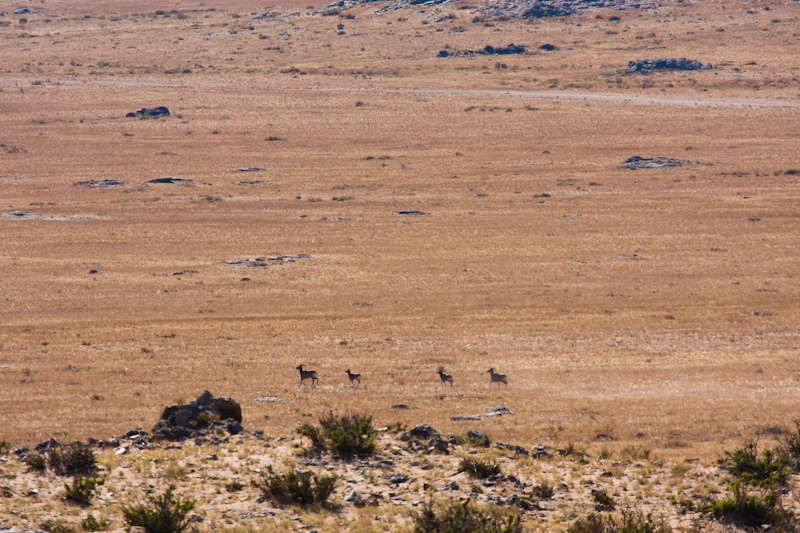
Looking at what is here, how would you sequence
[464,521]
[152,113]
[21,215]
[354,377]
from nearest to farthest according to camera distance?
1. [464,521]
2. [354,377]
3. [21,215]
4. [152,113]

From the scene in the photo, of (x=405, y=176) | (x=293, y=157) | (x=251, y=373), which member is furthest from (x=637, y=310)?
(x=293, y=157)

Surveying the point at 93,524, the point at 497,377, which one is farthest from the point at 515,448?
the point at 93,524

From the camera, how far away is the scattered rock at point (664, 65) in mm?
95856

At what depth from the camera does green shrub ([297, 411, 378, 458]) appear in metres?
14.6

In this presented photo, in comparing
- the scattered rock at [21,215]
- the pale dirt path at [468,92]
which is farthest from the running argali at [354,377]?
the pale dirt path at [468,92]

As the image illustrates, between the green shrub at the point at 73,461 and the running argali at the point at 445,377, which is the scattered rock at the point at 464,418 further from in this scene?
the green shrub at the point at 73,461

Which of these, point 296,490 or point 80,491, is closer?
point 80,491

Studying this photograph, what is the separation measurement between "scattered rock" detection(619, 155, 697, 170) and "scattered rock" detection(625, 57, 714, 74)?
38340mm

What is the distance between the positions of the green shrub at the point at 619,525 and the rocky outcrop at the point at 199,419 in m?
7.55

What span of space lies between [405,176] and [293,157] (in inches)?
444

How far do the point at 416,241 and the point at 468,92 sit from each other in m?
49.3

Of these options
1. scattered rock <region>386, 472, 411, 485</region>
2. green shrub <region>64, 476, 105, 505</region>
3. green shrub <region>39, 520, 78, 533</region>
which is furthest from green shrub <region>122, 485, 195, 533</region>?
scattered rock <region>386, 472, 411, 485</region>

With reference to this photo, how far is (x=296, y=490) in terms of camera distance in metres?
12.6

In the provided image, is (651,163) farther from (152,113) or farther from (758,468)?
(758,468)
